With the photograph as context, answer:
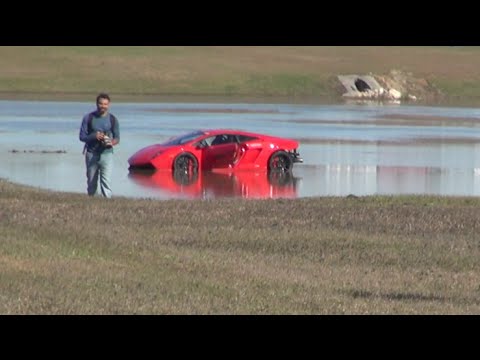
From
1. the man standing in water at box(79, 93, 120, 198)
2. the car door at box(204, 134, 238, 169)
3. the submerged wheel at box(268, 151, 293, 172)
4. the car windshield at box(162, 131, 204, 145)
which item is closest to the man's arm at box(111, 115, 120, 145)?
the man standing in water at box(79, 93, 120, 198)

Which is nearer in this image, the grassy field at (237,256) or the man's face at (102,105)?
the grassy field at (237,256)

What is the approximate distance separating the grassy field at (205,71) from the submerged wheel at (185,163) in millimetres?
40422

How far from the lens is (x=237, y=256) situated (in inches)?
527

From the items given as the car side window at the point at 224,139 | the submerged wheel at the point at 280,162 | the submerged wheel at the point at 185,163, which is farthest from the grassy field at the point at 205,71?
the submerged wheel at the point at 185,163

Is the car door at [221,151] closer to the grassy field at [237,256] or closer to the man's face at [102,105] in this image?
the man's face at [102,105]

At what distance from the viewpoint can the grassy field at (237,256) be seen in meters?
10.1

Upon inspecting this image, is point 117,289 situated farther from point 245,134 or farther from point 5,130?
point 5,130

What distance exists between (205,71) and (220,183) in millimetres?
61496

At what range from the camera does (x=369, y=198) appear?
787 inches

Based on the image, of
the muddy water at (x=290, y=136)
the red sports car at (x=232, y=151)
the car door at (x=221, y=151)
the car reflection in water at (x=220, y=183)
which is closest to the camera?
the car reflection in water at (x=220, y=183)

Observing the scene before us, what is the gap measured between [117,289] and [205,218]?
6311mm

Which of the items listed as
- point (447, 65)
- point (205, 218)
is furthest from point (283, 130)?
point (447, 65)
